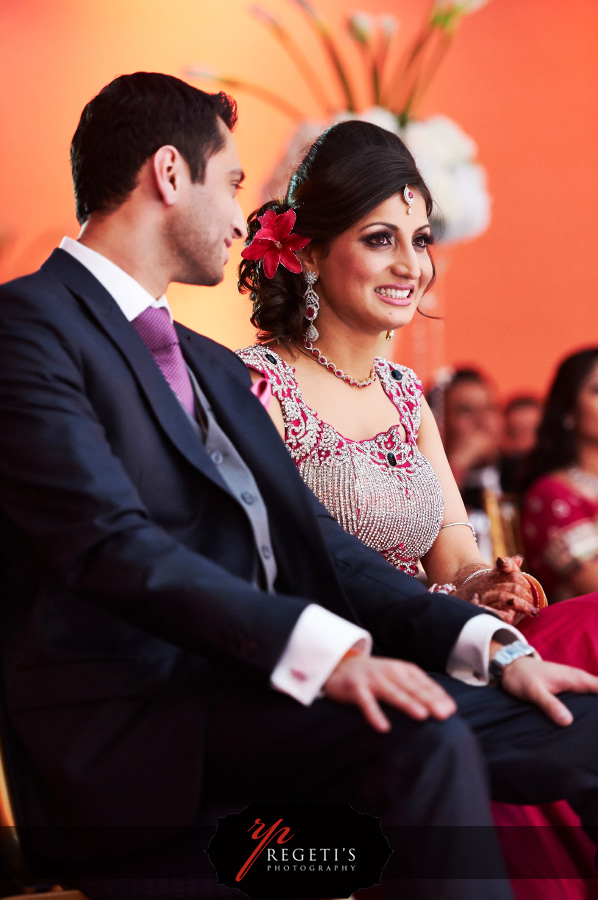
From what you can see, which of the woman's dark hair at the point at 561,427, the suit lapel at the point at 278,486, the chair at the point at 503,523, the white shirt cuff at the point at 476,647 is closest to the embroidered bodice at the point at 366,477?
the suit lapel at the point at 278,486

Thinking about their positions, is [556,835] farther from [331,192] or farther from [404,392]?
[331,192]

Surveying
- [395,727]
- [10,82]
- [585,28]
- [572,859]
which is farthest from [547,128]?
[395,727]

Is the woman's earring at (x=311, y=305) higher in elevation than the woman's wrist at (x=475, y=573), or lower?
higher

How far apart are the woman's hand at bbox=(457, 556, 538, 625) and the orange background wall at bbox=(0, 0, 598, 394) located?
12.2ft

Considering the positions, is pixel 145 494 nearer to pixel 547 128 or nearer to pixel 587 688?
pixel 587 688

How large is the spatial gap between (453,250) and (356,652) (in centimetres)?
508

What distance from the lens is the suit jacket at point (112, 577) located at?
3.64 feet

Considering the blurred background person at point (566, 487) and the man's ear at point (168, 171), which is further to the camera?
the blurred background person at point (566, 487)

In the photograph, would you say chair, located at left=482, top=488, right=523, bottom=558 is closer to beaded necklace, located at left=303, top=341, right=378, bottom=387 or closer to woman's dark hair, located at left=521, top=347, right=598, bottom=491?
woman's dark hair, located at left=521, top=347, right=598, bottom=491

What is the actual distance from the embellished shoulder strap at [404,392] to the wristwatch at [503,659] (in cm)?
83

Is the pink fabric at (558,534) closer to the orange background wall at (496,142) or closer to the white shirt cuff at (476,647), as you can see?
the white shirt cuff at (476,647)

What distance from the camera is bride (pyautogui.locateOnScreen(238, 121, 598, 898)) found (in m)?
1.96

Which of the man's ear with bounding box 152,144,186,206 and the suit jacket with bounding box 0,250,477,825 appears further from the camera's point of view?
the man's ear with bounding box 152,144,186,206

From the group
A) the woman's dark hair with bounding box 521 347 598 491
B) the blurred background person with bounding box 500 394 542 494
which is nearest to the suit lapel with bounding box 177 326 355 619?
the woman's dark hair with bounding box 521 347 598 491
